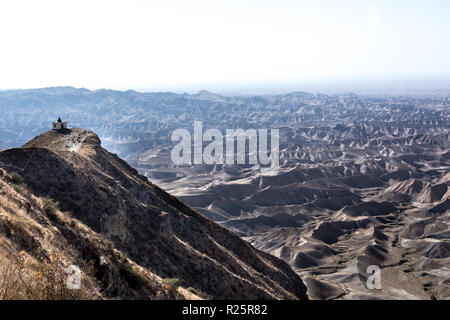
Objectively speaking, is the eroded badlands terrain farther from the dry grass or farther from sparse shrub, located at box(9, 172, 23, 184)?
the dry grass

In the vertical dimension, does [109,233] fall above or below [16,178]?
below

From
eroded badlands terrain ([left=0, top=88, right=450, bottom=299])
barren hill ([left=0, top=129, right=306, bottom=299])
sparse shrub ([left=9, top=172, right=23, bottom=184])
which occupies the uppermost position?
sparse shrub ([left=9, top=172, right=23, bottom=184])

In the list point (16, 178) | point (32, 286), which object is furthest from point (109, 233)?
point (32, 286)

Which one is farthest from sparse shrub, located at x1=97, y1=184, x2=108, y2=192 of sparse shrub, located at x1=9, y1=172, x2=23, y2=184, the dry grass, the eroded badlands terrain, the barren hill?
the eroded badlands terrain

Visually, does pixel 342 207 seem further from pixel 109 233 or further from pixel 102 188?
Result: pixel 109 233

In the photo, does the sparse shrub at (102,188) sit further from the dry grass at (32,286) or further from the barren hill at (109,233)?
the dry grass at (32,286)

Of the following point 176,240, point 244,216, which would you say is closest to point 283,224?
point 244,216

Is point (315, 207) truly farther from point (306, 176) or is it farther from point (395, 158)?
point (395, 158)

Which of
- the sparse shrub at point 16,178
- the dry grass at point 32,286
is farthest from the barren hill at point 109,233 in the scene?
the dry grass at point 32,286
